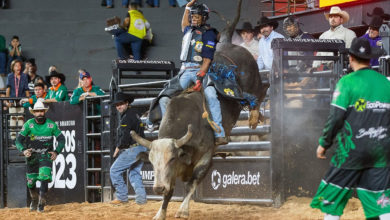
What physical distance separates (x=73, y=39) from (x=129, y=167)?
1145 centimetres

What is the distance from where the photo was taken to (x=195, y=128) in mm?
8672

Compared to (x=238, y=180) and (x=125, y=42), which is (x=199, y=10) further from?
(x=125, y=42)

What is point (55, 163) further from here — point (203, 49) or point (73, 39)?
point (73, 39)

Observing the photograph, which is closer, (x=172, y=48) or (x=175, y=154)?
(x=175, y=154)

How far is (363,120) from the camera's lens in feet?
18.6

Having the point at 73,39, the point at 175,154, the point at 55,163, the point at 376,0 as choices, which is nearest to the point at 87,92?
the point at 55,163

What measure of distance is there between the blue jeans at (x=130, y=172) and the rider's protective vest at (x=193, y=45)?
2369 millimetres

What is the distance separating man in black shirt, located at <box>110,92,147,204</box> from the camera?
11.0 metres

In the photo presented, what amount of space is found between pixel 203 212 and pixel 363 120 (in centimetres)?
465

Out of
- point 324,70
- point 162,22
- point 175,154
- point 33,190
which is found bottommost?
point 33,190

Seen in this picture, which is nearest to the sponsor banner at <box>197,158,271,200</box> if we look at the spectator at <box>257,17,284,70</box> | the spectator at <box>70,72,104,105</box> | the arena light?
the spectator at <box>257,17,284,70</box>

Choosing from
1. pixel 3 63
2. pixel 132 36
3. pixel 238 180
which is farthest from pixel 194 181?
pixel 3 63

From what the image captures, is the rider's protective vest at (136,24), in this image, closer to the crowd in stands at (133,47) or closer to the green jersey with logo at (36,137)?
the crowd in stands at (133,47)

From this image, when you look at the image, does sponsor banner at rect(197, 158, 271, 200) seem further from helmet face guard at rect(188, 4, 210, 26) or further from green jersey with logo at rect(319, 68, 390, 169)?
green jersey with logo at rect(319, 68, 390, 169)
